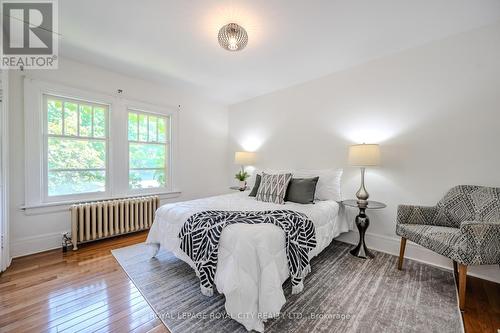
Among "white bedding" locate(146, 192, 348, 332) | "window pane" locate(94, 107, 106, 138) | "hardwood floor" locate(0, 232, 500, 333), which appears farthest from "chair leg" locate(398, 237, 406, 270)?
"window pane" locate(94, 107, 106, 138)

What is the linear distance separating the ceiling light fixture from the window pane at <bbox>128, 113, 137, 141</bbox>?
226 centimetres

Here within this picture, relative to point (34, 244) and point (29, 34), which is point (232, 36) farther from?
point (34, 244)

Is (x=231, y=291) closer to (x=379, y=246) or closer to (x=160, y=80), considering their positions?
(x=379, y=246)

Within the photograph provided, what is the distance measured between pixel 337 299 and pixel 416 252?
1426 millimetres

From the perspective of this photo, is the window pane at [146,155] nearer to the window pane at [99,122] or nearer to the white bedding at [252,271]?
the window pane at [99,122]

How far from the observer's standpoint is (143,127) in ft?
11.8

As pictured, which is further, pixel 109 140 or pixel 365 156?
pixel 109 140

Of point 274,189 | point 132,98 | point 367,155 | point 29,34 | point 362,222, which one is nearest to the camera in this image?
point 29,34

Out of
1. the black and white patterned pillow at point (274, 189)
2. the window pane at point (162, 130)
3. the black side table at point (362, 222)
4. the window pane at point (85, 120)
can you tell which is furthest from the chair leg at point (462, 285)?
the window pane at point (85, 120)

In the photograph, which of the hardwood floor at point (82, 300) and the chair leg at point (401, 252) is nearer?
the hardwood floor at point (82, 300)

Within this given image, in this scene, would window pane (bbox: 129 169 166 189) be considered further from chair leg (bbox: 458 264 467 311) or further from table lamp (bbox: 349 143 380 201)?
chair leg (bbox: 458 264 467 311)

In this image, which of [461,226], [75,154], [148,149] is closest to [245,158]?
[148,149]

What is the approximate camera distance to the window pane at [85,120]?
2972 mm

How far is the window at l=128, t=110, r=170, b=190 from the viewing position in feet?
11.4
